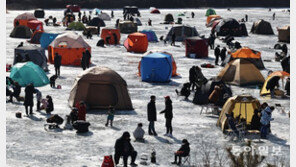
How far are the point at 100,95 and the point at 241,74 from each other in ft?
33.0

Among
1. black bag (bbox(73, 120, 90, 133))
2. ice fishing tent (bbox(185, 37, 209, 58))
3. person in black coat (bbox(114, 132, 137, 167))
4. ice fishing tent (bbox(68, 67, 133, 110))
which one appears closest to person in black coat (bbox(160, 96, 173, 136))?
black bag (bbox(73, 120, 90, 133))

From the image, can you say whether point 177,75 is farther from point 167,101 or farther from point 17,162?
point 17,162

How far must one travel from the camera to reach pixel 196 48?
41844 mm

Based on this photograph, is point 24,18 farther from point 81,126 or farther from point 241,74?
point 81,126

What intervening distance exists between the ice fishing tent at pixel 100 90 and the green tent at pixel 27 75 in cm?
542

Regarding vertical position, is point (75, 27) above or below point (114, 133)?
above

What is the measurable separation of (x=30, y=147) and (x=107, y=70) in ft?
21.4

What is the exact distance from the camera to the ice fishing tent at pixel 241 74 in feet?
101

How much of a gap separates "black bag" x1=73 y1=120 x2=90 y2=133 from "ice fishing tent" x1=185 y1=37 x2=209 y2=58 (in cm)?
2247

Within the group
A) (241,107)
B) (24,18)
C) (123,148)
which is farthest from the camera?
(24,18)

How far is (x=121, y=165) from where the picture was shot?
16.7 m

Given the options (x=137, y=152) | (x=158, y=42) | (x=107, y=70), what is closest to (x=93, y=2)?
(x=158, y=42)

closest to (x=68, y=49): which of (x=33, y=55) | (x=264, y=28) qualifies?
(x=33, y=55)

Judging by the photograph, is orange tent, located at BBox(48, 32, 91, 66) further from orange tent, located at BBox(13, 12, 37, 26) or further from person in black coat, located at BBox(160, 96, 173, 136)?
orange tent, located at BBox(13, 12, 37, 26)
